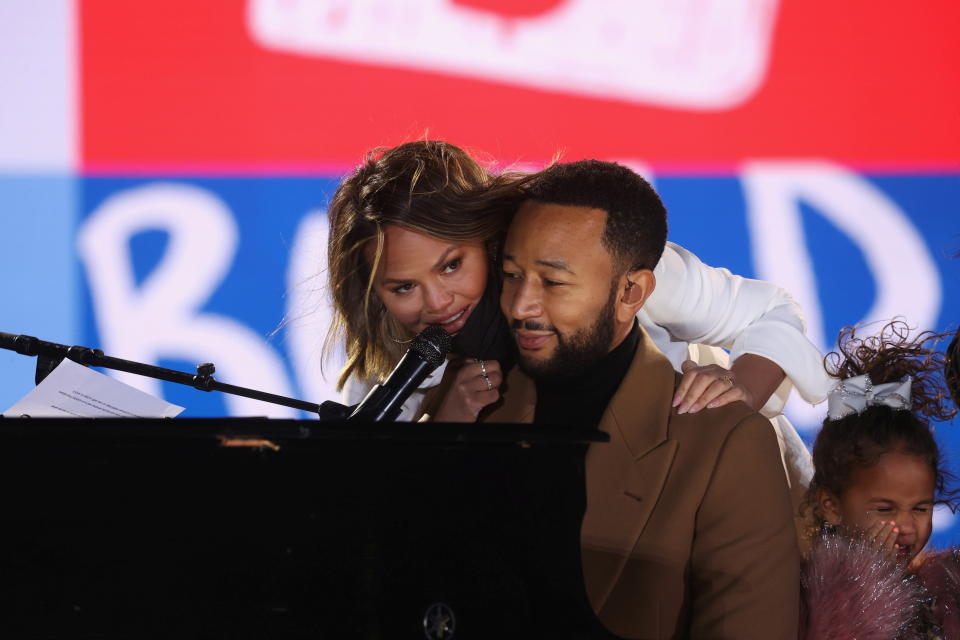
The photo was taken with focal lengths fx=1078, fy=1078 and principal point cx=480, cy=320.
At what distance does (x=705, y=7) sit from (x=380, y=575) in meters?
2.99

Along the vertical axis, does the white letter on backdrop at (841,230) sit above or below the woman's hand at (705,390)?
above

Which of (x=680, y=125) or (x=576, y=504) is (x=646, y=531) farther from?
(x=680, y=125)

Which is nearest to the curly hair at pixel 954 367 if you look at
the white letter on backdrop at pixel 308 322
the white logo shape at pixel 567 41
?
the white logo shape at pixel 567 41

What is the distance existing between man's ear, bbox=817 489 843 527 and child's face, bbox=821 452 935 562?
0.08ft

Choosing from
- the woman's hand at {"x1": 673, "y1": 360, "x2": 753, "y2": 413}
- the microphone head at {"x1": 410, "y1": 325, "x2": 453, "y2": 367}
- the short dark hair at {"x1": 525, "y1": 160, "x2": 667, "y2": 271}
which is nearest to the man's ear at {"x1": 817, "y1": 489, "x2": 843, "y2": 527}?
the woman's hand at {"x1": 673, "y1": 360, "x2": 753, "y2": 413}

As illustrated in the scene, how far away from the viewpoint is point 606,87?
3840 millimetres

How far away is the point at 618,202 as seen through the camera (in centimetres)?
195

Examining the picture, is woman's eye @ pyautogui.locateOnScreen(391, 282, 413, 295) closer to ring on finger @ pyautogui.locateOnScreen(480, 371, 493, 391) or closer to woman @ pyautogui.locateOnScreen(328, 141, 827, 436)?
woman @ pyautogui.locateOnScreen(328, 141, 827, 436)

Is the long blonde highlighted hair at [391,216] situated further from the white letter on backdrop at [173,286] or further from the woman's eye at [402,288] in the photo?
the white letter on backdrop at [173,286]

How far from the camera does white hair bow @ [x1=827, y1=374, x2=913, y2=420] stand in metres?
2.60

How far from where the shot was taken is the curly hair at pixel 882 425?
255 cm

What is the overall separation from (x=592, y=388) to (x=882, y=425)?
0.95m

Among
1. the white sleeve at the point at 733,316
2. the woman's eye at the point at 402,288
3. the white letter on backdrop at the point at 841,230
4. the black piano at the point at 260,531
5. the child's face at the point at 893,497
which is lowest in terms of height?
the black piano at the point at 260,531

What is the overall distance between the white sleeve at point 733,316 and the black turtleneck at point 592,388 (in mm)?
553
